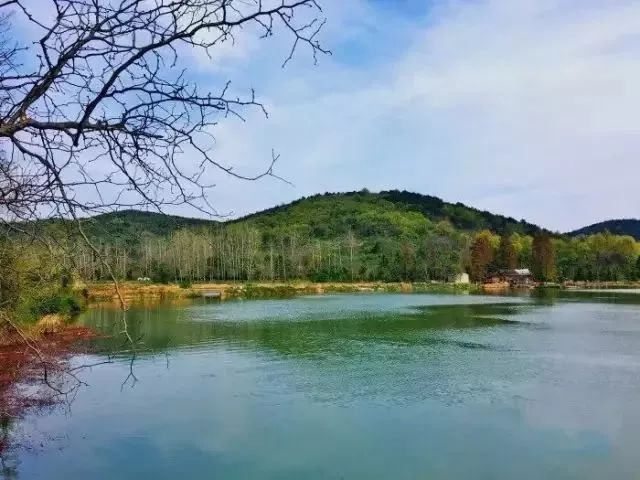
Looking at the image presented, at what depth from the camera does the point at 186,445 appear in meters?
9.49

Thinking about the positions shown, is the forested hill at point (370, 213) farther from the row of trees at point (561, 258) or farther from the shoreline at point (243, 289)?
the shoreline at point (243, 289)

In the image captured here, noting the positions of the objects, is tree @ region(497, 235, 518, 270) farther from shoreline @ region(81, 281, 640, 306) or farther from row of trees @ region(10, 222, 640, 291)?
shoreline @ region(81, 281, 640, 306)

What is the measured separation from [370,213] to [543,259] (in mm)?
58501

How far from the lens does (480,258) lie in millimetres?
81188

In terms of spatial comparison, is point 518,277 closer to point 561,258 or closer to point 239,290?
point 561,258

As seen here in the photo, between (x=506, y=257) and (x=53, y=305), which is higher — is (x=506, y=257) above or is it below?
above

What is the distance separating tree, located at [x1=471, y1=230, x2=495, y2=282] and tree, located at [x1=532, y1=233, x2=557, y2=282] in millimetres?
6024

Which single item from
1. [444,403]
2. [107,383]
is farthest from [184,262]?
[444,403]

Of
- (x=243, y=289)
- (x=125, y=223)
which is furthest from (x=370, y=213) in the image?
(x=125, y=223)

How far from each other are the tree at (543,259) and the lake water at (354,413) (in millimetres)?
62756

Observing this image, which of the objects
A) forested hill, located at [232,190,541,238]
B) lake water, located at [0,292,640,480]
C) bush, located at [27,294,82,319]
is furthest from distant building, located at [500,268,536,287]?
lake water, located at [0,292,640,480]

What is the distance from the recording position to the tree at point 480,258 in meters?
81.2

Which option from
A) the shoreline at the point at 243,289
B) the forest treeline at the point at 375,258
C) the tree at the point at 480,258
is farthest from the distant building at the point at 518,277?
the shoreline at the point at 243,289

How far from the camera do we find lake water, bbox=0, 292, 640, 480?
8.54 metres
